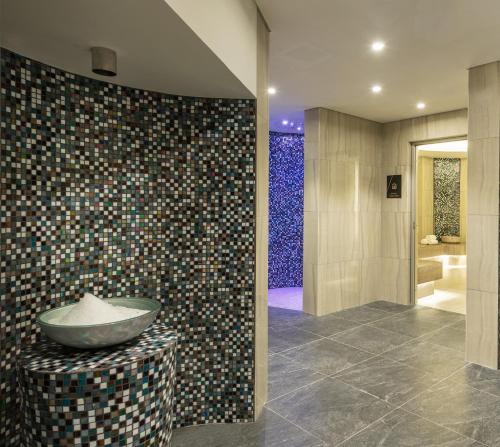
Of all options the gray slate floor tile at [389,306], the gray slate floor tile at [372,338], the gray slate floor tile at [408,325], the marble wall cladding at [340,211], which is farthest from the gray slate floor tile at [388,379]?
the gray slate floor tile at [389,306]

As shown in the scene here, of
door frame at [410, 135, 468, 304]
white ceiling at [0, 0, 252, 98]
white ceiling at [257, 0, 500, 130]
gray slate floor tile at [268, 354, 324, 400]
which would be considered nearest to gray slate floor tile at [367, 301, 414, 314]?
door frame at [410, 135, 468, 304]

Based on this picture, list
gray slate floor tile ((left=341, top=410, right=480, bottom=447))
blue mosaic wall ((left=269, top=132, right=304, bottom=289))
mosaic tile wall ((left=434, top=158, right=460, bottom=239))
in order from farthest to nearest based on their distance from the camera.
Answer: mosaic tile wall ((left=434, top=158, right=460, bottom=239)) → blue mosaic wall ((left=269, top=132, right=304, bottom=289)) → gray slate floor tile ((left=341, top=410, right=480, bottom=447))

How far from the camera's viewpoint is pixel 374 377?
10.5 feet

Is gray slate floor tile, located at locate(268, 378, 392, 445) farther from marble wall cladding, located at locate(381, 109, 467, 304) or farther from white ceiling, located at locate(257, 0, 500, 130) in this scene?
marble wall cladding, located at locate(381, 109, 467, 304)

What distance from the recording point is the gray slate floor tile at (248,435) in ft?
7.48

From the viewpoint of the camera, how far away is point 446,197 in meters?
8.40

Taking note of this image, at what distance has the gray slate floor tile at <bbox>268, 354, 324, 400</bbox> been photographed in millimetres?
2979

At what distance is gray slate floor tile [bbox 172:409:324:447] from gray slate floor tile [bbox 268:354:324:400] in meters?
0.39

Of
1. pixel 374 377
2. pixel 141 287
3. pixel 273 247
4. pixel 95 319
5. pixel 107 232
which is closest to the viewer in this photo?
pixel 95 319

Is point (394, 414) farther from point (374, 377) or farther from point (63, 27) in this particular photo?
point (63, 27)

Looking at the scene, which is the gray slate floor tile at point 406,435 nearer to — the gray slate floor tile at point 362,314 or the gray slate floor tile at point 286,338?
the gray slate floor tile at point 286,338

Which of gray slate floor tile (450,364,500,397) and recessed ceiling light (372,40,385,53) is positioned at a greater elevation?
recessed ceiling light (372,40,385,53)

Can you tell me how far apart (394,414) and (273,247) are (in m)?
4.44

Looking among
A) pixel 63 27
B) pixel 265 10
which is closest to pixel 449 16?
pixel 265 10
